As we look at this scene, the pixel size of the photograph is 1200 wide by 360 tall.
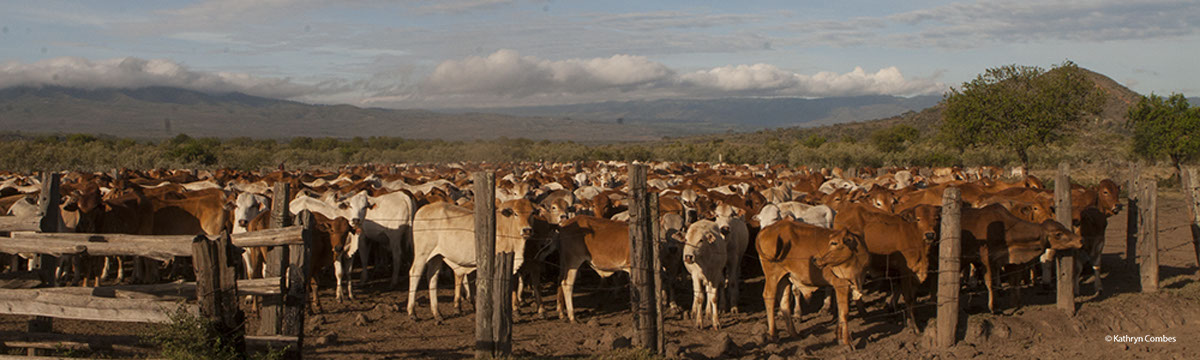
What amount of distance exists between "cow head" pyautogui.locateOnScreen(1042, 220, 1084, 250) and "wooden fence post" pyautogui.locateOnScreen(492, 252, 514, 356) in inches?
278

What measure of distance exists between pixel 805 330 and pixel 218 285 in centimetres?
719

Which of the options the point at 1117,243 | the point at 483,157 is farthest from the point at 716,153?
the point at 1117,243

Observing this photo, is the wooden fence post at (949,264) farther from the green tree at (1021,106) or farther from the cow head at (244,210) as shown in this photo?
the green tree at (1021,106)

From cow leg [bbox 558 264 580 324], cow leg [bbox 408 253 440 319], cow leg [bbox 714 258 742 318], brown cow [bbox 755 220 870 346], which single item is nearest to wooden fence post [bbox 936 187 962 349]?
brown cow [bbox 755 220 870 346]

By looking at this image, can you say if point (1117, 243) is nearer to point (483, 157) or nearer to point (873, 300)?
point (873, 300)

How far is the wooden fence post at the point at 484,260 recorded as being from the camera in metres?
8.16

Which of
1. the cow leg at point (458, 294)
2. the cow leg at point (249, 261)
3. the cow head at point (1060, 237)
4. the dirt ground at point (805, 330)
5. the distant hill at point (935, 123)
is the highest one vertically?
the distant hill at point (935, 123)

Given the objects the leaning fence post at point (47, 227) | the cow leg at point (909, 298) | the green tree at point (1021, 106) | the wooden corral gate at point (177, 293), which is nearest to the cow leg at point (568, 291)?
the cow leg at point (909, 298)

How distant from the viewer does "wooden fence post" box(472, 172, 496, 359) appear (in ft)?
26.8

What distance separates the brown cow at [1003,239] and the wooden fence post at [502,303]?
20.2 ft

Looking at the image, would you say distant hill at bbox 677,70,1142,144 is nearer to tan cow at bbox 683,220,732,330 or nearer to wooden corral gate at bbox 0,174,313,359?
tan cow at bbox 683,220,732,330

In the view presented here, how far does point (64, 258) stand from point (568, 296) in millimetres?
7675

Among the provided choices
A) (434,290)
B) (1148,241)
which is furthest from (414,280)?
(1148,241)

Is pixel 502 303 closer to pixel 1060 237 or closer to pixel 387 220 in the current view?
pixel 387 220
